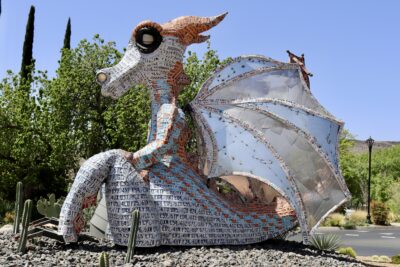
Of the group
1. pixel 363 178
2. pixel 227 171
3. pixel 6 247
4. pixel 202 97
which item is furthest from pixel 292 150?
pixel 363 178

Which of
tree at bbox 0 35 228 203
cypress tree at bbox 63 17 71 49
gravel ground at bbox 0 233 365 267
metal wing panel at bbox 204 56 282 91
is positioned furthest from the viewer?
cypress tree at bbox 63 17 71 49

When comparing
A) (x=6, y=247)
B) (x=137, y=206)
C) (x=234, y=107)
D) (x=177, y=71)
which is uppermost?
(x=177, y=71)

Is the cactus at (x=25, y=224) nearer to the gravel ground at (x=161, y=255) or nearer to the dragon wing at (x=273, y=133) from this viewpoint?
the gravel ground at (x=161, y=255)

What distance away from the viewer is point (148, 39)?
679 centimetres

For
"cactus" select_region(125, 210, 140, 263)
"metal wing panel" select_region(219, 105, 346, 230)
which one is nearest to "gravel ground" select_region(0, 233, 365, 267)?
"cactus" select_region(125, 210, 140, 263)

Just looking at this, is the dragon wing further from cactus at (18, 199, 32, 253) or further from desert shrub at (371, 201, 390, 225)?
desert shrub at (371, 201, 390, 225)

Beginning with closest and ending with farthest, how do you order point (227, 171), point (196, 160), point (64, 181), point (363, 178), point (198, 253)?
point (198, 253)
point (227, 171)
point (196, 160)
point (64, 181)
point (363, 178)

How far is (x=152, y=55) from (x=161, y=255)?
2639 millimetres

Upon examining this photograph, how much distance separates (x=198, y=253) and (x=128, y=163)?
4.60ft

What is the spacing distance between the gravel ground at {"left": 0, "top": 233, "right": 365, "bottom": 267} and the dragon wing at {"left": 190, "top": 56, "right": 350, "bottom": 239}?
65 cm

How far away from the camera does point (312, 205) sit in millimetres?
7023

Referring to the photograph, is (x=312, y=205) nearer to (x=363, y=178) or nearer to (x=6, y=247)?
(x=6, y=247)

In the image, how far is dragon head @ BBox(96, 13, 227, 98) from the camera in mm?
6812

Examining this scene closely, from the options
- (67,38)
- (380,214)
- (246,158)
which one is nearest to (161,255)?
(246,158)
